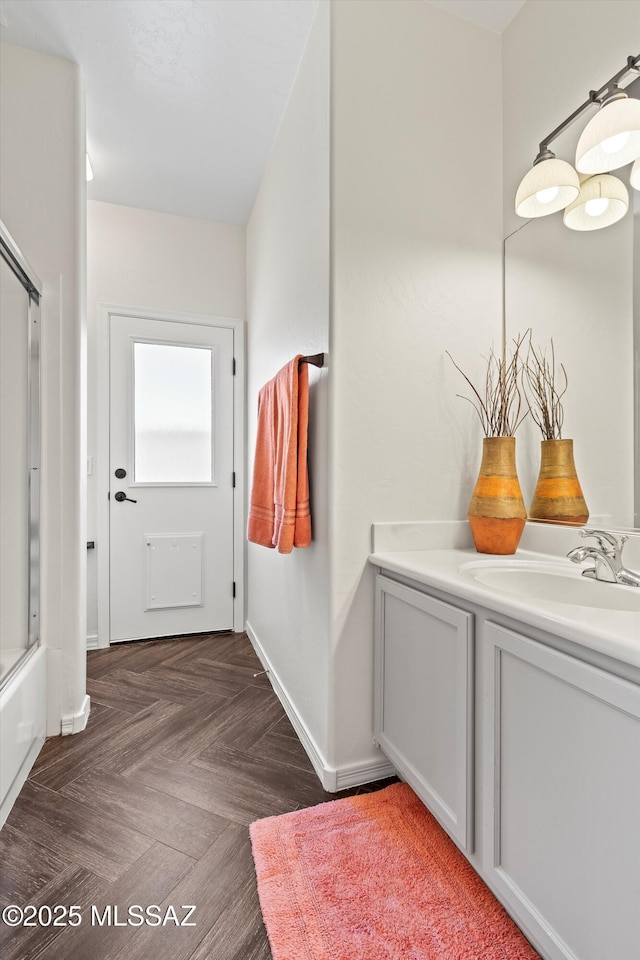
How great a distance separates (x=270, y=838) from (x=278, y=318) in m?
1.96

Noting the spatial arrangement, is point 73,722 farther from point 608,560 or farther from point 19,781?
point 608,560

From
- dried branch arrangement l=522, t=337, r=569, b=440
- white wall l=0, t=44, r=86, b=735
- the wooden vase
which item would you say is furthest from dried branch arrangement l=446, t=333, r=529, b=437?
white wall l=0, t=44, r=86, b=735

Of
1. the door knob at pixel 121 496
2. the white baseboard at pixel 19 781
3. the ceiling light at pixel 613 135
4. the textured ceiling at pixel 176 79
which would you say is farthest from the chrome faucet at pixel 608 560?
the door knob at pixel 121 496

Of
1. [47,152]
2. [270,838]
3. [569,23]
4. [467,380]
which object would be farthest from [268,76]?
[270,838]

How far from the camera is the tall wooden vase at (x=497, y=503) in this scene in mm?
1510

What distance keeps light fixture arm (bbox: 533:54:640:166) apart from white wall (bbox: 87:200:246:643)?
1.98 metres

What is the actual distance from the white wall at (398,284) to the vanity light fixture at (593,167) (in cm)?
24

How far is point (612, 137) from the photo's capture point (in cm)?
127

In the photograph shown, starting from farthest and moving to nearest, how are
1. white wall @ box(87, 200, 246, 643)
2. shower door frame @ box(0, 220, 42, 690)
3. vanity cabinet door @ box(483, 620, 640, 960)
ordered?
white wall @ box(87, 200, 246, 643) → shower door frame @ box(0, 220, 42, 690) → vanity cabinet door @ box(483, 620, 640, 960)

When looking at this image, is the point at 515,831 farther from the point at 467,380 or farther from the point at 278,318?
the point at 278,318

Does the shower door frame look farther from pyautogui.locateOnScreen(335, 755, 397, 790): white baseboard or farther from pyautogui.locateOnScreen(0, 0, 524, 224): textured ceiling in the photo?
pyautogui.locateOnScreen(335, 755, 397, 790): white baseboard

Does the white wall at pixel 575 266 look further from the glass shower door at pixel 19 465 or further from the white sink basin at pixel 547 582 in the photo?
the glass shower door at pixel 19 465

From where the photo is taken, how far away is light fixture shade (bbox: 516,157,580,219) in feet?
4.71

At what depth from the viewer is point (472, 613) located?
1097 millimetres
